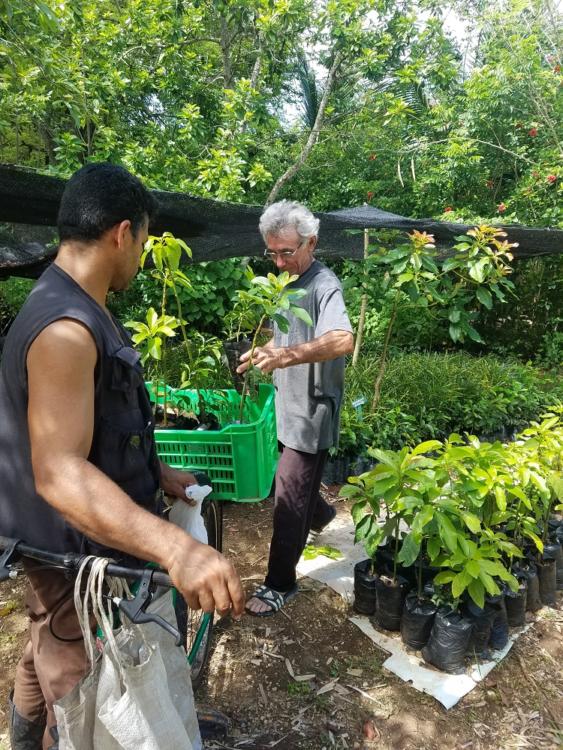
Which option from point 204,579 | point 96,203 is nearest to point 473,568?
point 204,579

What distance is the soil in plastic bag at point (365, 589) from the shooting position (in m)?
2.46

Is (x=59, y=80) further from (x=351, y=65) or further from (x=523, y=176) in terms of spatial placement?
(x=523, y=176)

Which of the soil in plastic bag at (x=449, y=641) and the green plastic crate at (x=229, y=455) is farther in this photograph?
the soil in plastic bag at (x=449, y=641)

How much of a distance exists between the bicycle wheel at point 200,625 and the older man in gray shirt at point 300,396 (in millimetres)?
295

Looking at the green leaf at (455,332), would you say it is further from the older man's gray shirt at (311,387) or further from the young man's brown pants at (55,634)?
the young man's brown pants at (55,634)

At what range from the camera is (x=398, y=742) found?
1886mm

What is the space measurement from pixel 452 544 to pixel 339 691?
0.82 m

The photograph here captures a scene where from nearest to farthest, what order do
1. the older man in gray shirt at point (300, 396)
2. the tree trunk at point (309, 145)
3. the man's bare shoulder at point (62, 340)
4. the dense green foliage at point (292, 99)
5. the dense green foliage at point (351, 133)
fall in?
the man's bare shoulder at point (62, 340), the older man in gray shirt at point (300, 396), the dense green foliage at point (351, 133), the dense green foliage at point (292, 99), the tree trunk at point (309, 145)

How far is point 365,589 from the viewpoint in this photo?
8.12ft

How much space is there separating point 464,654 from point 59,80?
5343mm

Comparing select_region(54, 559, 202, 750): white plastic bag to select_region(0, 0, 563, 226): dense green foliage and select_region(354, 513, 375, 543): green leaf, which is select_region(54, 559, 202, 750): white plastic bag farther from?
select_region(0, 0, 563, 226): dense green foliage

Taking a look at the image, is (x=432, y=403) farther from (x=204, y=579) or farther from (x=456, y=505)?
(x=204, y=579)

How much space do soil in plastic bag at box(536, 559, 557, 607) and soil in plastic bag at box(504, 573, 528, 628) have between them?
0.21 metres

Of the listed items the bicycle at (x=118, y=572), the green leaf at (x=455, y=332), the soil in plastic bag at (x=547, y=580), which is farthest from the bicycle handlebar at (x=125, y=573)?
the green leaf at (x=455, y=332)
